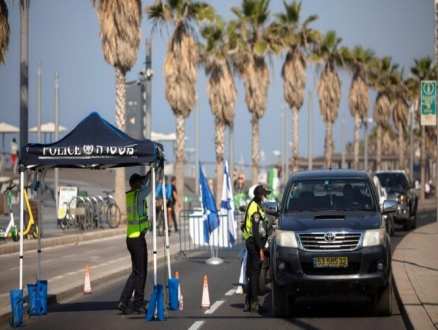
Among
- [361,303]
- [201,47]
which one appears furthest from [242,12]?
[361,303]

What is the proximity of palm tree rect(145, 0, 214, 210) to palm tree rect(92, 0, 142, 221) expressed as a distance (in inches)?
246

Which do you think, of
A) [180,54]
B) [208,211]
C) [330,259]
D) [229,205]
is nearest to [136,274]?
[330,259]

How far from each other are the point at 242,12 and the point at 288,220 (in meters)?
44.5

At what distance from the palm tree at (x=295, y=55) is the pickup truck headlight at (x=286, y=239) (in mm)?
47029

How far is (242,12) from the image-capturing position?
59500 mm

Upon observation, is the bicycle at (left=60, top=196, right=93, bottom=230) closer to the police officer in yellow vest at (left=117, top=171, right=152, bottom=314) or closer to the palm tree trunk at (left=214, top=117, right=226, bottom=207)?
the palm tree trunk at (left=214, top=117, right=226, bottom=207)

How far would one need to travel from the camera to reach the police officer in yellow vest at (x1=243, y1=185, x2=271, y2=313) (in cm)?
1600

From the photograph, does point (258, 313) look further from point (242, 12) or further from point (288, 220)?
point (242, 12)

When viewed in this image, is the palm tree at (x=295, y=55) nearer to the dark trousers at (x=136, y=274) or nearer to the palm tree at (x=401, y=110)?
the palm tree at (x=401, y=110)

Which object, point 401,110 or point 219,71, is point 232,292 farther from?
point 401,110

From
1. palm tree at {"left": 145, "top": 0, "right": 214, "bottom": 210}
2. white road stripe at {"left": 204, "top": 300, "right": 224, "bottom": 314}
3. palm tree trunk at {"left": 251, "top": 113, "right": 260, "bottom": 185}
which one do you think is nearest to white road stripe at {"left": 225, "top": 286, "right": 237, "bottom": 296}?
white road stripe at {"left": 204, "top": 300, "right": 224, "bottom": 314}

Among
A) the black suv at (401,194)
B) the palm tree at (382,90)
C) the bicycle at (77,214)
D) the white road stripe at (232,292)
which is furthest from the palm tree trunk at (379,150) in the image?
the white road stripe at (232,292)

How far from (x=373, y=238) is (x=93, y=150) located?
13.8ft

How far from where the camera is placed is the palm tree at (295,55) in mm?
62781
